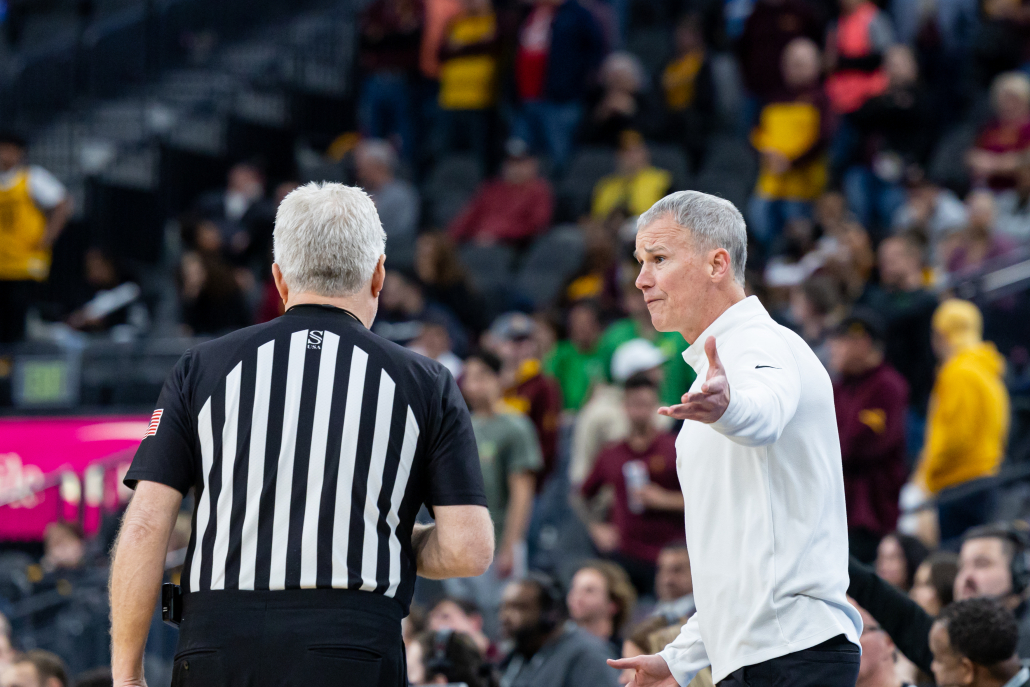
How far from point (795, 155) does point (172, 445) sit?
9.41 metres

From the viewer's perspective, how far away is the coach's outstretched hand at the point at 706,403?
2.74 meters

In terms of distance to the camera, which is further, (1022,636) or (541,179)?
(541,179)

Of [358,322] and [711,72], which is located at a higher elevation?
[711,72]

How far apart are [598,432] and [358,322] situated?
6.00 m

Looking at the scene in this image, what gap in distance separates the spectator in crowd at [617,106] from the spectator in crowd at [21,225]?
5.15 m

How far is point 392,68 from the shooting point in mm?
14633

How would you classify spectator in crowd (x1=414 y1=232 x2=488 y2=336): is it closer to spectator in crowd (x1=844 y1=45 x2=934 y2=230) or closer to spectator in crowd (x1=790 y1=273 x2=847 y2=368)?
spectator in crowd (x1=790 y1=273 x2=847 y2=368)

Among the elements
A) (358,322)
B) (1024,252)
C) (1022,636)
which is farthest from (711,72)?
(358,322)

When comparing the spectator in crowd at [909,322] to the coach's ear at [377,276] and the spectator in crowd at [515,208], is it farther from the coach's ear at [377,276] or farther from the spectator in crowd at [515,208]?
the coach's ear at [377,276]

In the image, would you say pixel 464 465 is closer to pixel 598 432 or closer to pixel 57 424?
pixel 598 432

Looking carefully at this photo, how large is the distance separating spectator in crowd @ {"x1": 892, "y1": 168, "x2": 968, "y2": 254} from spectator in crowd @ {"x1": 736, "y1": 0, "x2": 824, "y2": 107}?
2.05m

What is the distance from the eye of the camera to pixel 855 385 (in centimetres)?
772

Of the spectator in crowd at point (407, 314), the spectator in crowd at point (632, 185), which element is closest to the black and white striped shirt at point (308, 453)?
the spectator in crowd at point (407, 314)

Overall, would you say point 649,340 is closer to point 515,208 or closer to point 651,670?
point 515,208
